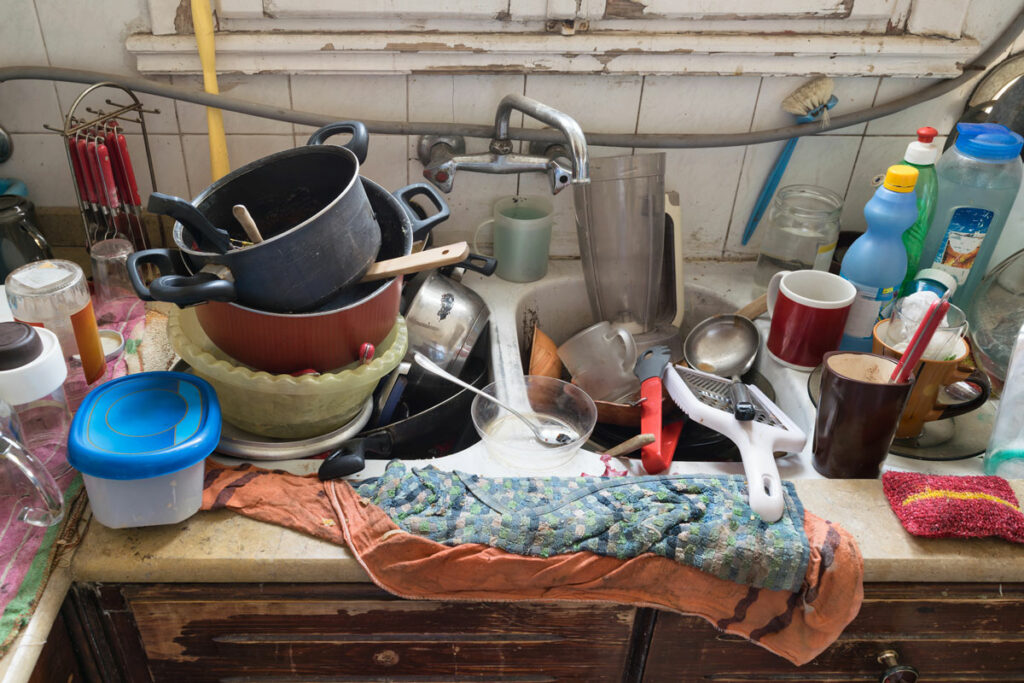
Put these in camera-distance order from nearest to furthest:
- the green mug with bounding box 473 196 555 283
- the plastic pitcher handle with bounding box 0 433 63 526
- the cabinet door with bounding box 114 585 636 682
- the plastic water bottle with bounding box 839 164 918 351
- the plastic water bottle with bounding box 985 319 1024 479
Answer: the plastic pitcher handle with bounding box 0 433 63 526 → the cabinet door with bounding box 114 585 636 682 → the plastic water bottle with bounding box 985 319 1024 479 → the plastic water bottle with bounding box 839 164 918 351 → the green mug with bounding box 473 196 555 283

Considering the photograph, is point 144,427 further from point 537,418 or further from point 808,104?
point 808,104

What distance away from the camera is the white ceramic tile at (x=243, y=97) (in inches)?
48.6

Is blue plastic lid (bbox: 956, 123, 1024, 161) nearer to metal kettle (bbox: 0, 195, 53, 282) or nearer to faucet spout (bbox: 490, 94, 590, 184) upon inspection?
faucet spout (bbox: 490, 94, 590, 184)

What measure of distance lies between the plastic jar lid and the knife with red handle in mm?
679

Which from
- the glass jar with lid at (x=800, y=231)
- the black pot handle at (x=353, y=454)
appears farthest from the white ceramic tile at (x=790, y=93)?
the black pot handle at (x=353, y=454)

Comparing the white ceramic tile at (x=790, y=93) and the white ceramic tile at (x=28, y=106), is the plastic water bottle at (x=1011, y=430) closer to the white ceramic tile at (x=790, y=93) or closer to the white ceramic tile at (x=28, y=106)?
the white ceramic tile at (x=790, y=93)

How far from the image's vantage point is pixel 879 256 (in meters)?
Result: 1.14

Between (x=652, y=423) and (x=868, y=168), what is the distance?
0.73 metres

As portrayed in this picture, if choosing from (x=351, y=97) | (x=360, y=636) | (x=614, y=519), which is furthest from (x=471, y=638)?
(x=351, y=97)

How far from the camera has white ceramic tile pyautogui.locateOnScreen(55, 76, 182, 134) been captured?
1.22 m

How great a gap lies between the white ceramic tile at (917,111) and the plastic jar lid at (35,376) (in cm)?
130

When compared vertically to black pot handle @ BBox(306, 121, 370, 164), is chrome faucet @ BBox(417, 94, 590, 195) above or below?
below

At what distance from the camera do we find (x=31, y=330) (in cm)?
81

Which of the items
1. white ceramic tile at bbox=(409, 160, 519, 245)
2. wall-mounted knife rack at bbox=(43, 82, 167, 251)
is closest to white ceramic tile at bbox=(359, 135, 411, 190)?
white ceramic tile at bbox=(409, 160, 519, 245)
